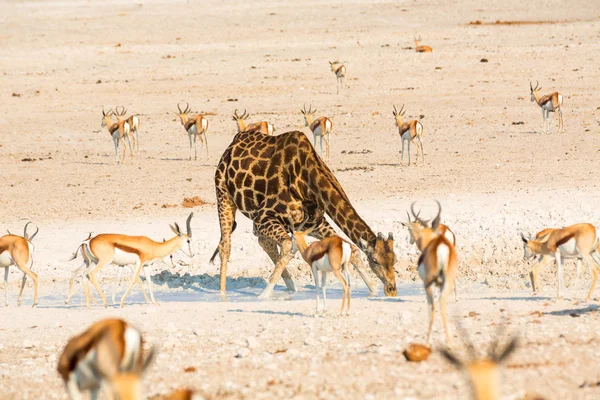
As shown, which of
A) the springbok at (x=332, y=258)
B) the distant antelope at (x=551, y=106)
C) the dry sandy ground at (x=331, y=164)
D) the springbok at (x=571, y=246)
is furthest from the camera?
the distant antelope at (x=551, y=106)

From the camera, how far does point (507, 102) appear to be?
2816 centimetres

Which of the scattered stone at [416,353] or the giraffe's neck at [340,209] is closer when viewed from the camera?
the scattered stone at [416,353]

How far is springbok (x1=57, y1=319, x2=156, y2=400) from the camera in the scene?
553cm

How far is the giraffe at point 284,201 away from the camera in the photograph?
1190 cm

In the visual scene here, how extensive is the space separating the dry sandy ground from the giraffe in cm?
61

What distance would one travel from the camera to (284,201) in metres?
12.7

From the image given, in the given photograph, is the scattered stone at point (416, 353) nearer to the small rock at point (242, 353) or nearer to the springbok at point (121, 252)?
the small rock at point (242, 353)

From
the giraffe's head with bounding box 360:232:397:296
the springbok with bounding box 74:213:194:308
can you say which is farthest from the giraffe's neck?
the springbok with bounding box 74:213:194:308

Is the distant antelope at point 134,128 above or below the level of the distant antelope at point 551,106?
below

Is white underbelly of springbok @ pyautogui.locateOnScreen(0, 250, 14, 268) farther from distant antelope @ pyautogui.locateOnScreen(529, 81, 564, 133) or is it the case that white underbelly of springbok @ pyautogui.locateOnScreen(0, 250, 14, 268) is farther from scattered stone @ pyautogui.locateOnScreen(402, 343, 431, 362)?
distant antelope @ pyautogui.locateOnScreen(529, 81, 564, 133)

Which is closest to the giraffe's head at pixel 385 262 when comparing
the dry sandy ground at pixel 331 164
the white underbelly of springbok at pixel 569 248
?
the dry sandy ground at pixel 331 164

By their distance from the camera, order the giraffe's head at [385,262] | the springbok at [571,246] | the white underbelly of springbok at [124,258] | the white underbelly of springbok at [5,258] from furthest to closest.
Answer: the white underbelly of springbok at [5,258] < the white underbelly of springbok at [124,258] < the giraffe's head at [385,262] < the springbok at [571,246]

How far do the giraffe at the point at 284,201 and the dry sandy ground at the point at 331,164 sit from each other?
61 centimetres

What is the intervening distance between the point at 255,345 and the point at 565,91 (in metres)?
22.7
